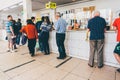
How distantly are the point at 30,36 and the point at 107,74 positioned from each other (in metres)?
2.61

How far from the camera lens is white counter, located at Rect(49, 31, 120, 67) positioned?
277 cm

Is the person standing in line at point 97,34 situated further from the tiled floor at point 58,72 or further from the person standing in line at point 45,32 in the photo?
the person standing in line at point 45,32

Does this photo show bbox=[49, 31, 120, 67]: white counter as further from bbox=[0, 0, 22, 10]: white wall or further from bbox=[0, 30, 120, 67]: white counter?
bbox=[0, 0, 22, 10]: white wall

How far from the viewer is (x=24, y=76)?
239cm

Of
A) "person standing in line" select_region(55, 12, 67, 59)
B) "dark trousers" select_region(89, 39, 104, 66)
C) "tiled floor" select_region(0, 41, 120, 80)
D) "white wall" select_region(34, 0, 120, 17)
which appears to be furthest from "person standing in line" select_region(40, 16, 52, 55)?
"white wall" select_region(34, 0, 120, 17)

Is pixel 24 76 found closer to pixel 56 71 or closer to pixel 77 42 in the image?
pixel 56 71

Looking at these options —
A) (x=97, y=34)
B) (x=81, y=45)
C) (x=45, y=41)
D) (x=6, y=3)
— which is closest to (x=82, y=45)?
(x=81, y=45)

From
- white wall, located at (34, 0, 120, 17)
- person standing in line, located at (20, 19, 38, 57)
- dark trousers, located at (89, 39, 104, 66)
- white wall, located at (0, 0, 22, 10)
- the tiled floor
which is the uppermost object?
white wall, located at (0, 0, 22, 10)

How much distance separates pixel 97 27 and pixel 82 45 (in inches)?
34.7

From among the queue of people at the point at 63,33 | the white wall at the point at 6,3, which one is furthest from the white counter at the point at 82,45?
the white wall at the point at 6,3

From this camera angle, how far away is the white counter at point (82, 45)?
277cm

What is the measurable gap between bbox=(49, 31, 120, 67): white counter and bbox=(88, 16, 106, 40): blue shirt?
256 mm

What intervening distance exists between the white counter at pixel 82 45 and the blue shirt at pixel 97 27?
0.26 metres

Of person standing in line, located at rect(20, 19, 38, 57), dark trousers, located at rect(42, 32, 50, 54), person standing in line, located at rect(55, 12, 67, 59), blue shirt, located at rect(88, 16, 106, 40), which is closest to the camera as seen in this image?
blue shirt, located at rect(88, 16, 106, 40)
